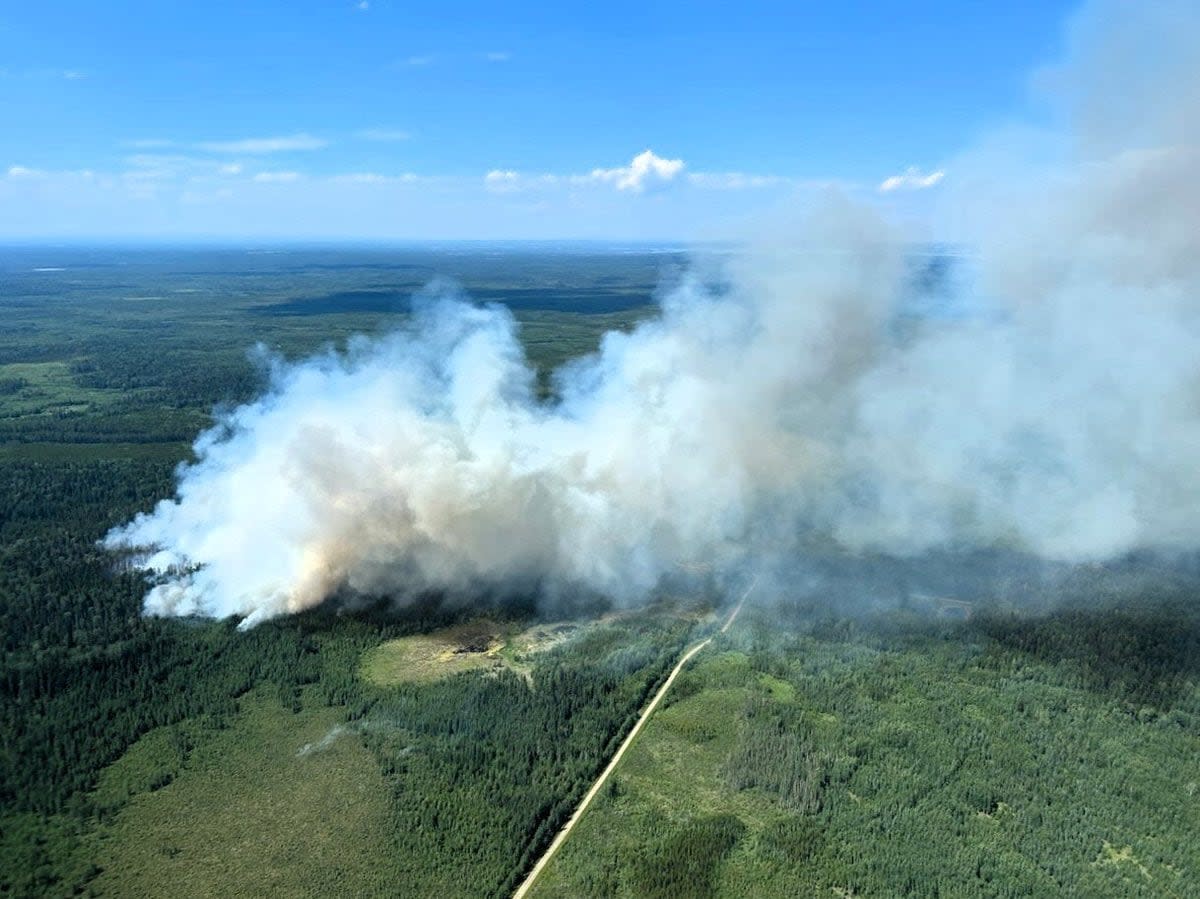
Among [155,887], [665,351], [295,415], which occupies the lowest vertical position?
[155,887]

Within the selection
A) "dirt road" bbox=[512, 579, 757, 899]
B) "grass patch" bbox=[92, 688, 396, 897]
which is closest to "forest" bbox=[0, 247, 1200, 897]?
"grass patch" bbox=[92, 688, 396, 897]

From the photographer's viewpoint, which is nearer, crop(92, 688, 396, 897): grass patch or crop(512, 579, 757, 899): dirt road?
crop(92, 688, 396, 897): grass patch

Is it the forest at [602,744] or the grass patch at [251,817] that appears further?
the forest at [602,744]

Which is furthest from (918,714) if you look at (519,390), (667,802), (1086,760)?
(519,390)

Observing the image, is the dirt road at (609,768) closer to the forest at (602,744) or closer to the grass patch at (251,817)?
the forest at (602,744)

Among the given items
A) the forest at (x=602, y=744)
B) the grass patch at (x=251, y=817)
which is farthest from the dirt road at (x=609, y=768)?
the grass patch at (x=251, y=817)

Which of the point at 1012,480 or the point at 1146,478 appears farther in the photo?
the point at 1012,480

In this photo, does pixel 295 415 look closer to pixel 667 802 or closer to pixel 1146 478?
pixel 667 802

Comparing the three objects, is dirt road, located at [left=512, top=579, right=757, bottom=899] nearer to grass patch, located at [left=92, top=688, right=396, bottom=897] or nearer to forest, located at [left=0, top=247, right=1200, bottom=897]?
forest, located at [left=0, top=247, right=1200, bottom=897]

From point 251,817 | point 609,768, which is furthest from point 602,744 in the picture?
point 251,817
